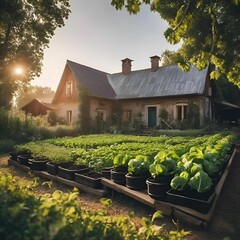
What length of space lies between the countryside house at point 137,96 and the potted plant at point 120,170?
1482 cm

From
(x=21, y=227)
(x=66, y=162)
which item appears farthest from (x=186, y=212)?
(x=66, y=162)

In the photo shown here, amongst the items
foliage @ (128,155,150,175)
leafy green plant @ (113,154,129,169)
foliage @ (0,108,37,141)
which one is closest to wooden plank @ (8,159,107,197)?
leafy green plant @ (113,154,129,169)

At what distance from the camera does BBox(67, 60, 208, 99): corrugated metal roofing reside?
63.2 feet

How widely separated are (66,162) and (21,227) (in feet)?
16.1

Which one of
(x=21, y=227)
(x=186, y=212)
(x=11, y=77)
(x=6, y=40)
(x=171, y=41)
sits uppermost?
(x=6, y=40)

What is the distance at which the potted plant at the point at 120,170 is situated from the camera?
4.51m

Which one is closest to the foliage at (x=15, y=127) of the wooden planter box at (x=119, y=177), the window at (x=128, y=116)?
the wooden planter box at (x=119, y=177)

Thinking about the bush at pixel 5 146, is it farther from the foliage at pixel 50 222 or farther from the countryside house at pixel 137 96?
the foliage at pixel 50 222

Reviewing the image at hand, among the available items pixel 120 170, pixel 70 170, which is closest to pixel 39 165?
pixel 70 170

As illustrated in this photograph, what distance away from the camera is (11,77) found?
69.1 feet

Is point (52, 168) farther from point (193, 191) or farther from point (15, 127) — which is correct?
point (15, 127)

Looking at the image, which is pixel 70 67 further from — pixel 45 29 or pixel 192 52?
pixel 192 52

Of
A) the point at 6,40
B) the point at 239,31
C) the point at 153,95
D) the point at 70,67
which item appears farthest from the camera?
the point at 70,67

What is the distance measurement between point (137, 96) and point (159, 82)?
8.22 feet
